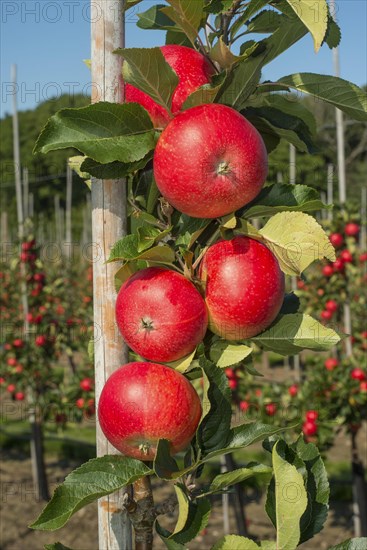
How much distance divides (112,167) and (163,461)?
512mm

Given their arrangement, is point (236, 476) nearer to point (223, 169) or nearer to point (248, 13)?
point (223, 169)

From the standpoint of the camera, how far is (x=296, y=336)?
1159 mm

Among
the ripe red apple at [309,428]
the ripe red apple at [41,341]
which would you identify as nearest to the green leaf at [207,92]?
the ripe red apple at [309,428]

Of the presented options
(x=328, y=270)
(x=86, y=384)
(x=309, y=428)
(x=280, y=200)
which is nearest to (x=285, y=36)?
(x=280, y=200)

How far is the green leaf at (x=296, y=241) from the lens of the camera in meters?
1.03

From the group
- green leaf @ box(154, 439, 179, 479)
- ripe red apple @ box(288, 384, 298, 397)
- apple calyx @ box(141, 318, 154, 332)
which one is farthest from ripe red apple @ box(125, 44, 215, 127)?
ripe red apple @ box(288, 384, 298, 397)

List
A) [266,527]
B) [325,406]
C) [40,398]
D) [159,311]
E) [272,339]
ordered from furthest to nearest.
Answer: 1. [40,398]
2. [266,527]
3. [325,406]
4. [272,339]
5. [159,311]

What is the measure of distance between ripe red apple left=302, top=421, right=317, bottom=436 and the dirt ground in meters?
0.93

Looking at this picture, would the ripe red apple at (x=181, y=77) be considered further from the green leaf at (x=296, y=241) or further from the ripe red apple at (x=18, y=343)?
the ripe red apple at (x=18, y=343)

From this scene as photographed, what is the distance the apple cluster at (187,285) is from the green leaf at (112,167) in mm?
64

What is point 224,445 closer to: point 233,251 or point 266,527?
point 233,251

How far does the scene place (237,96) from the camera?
1119 millimetres

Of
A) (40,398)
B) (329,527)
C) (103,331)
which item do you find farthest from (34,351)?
(103,331)

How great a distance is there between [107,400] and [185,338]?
0.18 m
